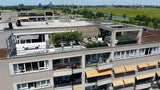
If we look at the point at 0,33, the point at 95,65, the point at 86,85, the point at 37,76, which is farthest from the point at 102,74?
the point at 0,33

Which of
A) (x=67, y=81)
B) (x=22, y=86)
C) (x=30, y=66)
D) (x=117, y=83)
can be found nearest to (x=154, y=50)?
(x=117, y=83)

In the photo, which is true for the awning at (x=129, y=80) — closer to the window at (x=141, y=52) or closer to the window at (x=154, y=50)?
the window at (x=141, y=52)

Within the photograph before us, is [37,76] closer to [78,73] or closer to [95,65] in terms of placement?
[78,73]

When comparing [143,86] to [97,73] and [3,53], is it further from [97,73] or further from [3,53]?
[3,53]

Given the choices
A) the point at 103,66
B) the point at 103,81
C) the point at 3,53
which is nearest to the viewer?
the point at 3,53

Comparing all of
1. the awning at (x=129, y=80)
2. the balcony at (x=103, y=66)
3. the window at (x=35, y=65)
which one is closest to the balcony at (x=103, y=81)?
the balcony at (x=103, y=66)

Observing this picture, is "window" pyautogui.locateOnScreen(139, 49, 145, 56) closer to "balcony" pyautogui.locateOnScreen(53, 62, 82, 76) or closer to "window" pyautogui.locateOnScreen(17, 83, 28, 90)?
"balcony" pyautogui.locateOnScreen(53, 62, 82, 76)

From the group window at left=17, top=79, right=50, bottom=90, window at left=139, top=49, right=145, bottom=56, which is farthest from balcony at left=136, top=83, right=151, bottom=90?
window at left=17, top=79, right=50, bottom=90
